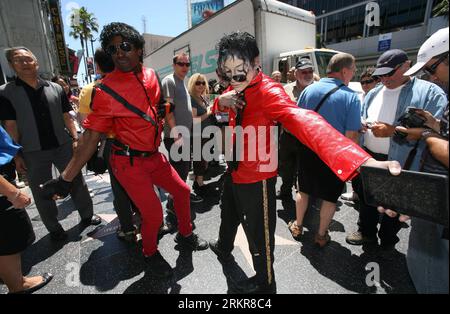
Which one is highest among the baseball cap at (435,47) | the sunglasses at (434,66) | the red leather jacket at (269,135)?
the baseball cap at (435,47)

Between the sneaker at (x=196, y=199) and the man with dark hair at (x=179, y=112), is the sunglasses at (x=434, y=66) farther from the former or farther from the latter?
the sneaker at (x=196, y=199)

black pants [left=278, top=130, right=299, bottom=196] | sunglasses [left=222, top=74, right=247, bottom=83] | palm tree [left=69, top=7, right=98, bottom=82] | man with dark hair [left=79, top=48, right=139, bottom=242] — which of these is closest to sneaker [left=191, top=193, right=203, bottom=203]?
man with dark hair [left=79, top=48, right=139, bottom=242]

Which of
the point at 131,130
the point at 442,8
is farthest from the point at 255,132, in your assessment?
the point at 442,8

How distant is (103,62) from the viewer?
111 inches

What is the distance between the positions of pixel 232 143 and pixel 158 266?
1489 millimetres

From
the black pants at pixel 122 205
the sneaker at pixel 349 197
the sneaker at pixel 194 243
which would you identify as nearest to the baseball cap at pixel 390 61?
the sneaker at pixel 349 197

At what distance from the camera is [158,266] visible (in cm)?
250

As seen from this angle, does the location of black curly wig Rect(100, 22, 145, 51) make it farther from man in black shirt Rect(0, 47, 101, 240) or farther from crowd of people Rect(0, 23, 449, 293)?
man in black shirt Rect(0, 47, 101, 240)

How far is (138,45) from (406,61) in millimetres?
2541

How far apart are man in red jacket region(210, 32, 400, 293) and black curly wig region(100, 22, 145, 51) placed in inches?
34.3

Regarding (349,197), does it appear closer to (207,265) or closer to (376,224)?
(376,224)

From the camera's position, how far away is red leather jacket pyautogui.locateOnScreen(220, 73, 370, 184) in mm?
→ 1231

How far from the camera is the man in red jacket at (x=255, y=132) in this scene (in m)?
1.62
